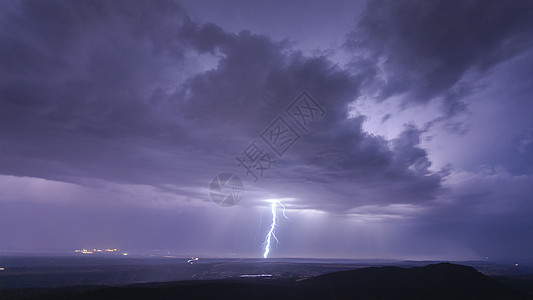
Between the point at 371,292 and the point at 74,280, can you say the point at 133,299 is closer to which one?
the point at 371,292

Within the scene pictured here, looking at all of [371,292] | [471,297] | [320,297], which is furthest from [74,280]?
[471,297]

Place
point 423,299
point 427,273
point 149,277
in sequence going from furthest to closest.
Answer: point 149,277 < point 427,273 < point 423,299

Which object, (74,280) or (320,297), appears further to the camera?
(74,280)

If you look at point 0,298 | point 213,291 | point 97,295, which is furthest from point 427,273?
point 0,298

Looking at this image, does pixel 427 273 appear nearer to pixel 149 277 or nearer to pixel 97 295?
pixel 97 295

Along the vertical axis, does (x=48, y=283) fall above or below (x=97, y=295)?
below

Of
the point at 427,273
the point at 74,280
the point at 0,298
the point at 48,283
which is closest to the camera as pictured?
the point at 0,298
